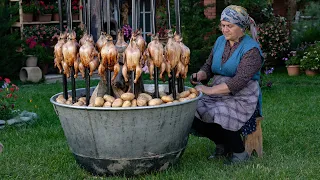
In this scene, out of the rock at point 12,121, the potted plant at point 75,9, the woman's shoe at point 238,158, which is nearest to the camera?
the woman's shoe at point 238,158

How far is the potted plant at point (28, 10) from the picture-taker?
11.0 m

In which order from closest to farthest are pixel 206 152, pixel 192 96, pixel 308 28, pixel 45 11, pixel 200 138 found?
pixel 192 96 → pixel 206 152 → pixel 200 138 → pixel 45 11 → pixel 308 28

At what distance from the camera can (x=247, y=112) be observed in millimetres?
4246

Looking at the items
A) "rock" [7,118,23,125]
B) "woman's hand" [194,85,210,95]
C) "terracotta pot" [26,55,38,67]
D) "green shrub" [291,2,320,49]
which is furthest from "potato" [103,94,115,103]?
"green shrub" [291,2,320,49]

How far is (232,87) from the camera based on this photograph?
13.5 ft

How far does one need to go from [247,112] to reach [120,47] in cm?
118

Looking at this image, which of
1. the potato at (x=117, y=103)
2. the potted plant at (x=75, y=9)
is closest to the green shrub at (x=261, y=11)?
the potted plant at (x=75, y=9)

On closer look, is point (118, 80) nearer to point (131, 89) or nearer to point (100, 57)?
point (131, 89)

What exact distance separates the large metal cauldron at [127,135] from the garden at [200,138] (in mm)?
195

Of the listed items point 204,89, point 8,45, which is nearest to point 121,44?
point 204,89

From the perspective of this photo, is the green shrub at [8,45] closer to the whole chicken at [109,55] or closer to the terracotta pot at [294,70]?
the terracotta pot at [294,70]

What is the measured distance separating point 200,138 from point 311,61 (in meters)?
5.83

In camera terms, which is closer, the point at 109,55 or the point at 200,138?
the point at 109,55

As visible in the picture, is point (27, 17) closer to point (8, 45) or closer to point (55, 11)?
point (55, 11)
